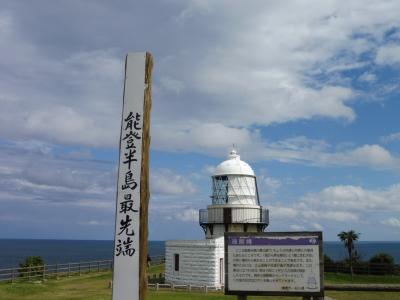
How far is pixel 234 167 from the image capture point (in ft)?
96.1

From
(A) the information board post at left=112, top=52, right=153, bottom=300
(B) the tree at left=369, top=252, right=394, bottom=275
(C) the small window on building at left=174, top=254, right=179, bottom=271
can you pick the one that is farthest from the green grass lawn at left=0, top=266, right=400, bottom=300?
(A) the information board post at left=112, top=52, right=153, bottom=300

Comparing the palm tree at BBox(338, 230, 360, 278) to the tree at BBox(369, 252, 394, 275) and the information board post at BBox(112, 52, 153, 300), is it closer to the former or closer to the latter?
the tree at BBox(369, 252, 394, 275)

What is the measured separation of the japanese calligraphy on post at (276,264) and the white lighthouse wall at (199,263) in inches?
764

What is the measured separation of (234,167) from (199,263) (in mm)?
5931

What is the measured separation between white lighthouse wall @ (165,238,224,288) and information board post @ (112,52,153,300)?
67.9 feet

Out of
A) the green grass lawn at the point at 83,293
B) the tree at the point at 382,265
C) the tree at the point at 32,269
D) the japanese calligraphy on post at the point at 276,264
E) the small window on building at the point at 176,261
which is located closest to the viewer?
the japanese calligraphy on post at the point at 276,264

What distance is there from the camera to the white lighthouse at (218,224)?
27.1 metres

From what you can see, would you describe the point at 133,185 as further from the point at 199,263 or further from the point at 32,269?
the point at 32,269

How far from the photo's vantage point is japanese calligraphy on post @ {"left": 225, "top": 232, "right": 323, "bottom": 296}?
24.8 ft

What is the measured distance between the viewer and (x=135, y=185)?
6.65 meters

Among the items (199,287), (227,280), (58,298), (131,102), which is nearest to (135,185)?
Answer: (131,102)

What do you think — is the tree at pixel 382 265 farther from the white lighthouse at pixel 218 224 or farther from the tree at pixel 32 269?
the tree at pixel 32 269

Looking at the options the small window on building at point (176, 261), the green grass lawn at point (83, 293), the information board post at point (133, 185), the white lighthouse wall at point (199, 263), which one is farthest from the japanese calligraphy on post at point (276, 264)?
the small window on building at point (176, 261)

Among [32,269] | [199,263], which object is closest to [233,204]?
[199,263]
